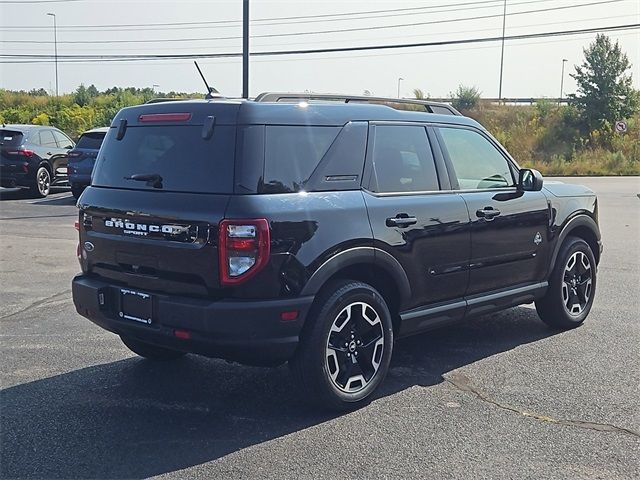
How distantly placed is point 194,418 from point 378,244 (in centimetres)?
158

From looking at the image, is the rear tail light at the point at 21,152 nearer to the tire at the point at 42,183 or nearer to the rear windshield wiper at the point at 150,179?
the tire at the point at 42,183

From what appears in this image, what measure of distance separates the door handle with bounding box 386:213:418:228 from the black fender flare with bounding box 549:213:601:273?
6.28ft

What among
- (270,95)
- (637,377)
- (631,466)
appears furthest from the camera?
(637,377)

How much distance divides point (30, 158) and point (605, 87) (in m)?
34.0

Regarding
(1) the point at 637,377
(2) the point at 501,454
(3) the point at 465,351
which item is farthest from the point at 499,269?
(2) the point at 501,454

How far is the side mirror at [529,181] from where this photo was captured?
601 centimetres

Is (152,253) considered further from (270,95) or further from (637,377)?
(637,377)

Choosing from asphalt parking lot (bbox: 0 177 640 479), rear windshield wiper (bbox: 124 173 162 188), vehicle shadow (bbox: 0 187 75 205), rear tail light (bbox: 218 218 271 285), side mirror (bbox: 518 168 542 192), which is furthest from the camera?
vehicle shadow (bbox: 0 187 75 205)

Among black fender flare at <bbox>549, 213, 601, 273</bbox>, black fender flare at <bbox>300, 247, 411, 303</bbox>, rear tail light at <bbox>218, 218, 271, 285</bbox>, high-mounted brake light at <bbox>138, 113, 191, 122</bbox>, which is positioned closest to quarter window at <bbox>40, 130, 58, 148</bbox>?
high-mounted brake light at <bbox>138, 113, 191, 122</bbox>

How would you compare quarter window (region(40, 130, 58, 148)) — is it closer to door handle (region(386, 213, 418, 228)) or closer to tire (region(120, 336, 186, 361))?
tire (region(120, 336, 186, 361))

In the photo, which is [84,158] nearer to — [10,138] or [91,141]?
[91,141]

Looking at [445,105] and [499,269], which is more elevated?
[445,105]

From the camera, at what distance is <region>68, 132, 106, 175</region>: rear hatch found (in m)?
15.9

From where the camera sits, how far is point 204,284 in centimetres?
419
